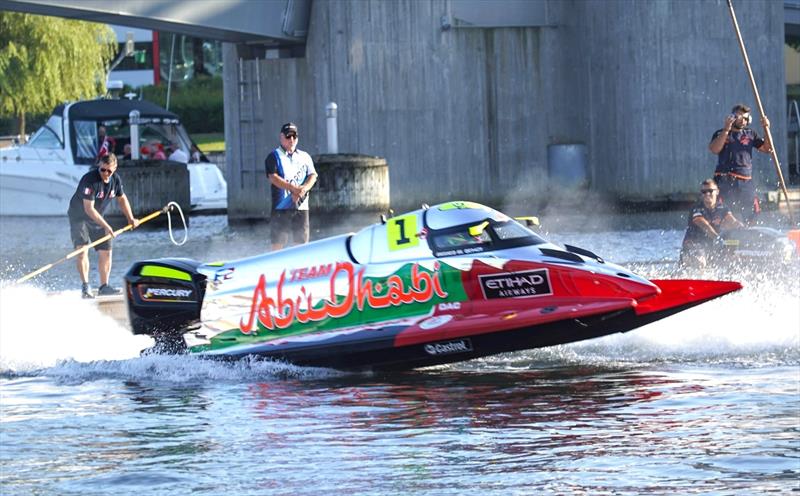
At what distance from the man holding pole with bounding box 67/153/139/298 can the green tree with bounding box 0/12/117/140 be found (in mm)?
29032

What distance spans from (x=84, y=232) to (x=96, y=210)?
1.15 ft

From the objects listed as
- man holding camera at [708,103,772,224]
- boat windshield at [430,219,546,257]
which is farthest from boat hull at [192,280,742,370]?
man holding camera at [708,103,772,224]

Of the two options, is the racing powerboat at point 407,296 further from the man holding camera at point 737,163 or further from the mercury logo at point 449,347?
the man holding camera at point 737,163

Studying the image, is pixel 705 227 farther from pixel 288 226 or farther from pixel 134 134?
pixel 134 134

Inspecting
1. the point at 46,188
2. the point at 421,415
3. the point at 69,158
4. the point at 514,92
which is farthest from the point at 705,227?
the point at 46,188

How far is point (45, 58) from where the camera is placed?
44.6 m

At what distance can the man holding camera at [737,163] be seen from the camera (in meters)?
15.9

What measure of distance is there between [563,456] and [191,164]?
26535mm

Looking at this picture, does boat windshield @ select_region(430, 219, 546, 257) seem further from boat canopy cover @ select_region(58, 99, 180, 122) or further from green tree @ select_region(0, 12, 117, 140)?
green tree @ select_region(0, 12, 117, 140)

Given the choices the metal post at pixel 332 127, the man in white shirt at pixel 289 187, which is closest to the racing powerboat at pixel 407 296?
the man in white shirt at pixel 289 187

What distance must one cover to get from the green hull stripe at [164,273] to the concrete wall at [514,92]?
1544 centimetres

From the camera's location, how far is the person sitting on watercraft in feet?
48.2

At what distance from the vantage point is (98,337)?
14445 mm

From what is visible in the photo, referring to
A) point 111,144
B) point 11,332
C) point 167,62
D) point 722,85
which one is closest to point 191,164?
point 111,144
